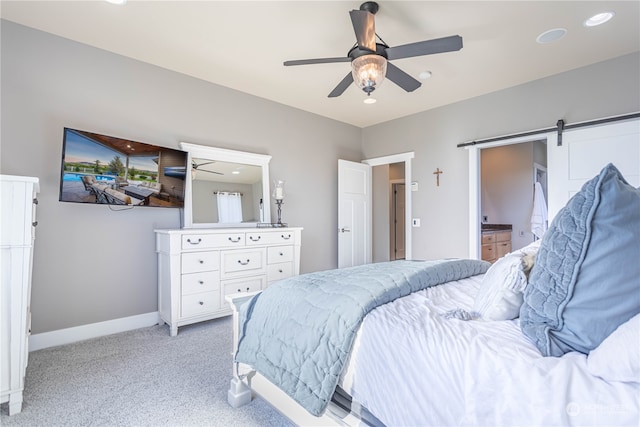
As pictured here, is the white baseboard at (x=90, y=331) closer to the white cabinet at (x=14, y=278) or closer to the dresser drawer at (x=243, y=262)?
the dresser drawer at (x=243, y=262)

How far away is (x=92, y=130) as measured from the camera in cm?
278

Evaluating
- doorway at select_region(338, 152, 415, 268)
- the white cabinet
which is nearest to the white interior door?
doorway at select_region(338, 152, 415, 268)

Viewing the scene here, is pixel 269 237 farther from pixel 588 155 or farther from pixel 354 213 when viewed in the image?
pixel 588 155

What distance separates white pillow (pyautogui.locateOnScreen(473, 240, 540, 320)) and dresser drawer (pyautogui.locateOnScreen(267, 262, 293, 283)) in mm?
2480

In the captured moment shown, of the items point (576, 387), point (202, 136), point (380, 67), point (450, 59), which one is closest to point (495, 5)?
point (450, 59)

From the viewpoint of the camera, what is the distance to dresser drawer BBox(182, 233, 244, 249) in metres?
2.84

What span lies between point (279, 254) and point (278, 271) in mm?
194

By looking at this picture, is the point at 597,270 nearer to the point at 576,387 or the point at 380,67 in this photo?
the point at 576,387

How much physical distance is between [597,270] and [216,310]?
2.95m

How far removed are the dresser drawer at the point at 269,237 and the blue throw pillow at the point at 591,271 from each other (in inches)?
106

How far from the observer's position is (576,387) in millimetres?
757

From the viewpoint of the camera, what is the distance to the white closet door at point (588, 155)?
2779 mm

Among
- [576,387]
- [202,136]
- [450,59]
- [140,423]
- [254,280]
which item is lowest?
[140,423]

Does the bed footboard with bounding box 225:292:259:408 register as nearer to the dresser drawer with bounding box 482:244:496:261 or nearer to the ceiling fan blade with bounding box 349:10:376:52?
the ceiling fan blade with bounding box 349:10:376:52
